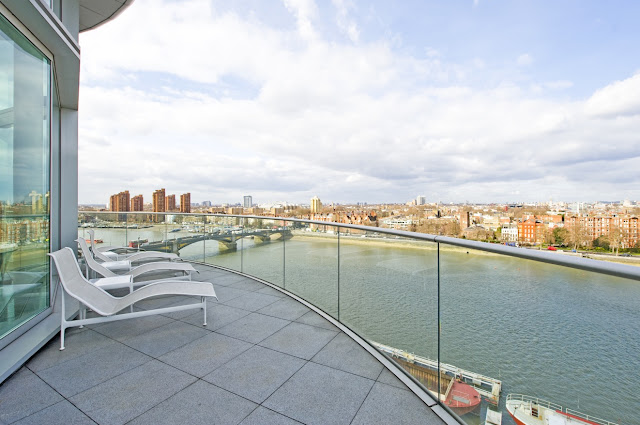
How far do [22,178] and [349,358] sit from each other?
161 inches

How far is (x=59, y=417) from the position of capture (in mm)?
1891

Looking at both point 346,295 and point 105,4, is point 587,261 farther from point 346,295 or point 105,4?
point 105,4

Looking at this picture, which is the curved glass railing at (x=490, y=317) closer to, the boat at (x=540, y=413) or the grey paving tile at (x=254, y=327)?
the boat at (x=540, y=413)

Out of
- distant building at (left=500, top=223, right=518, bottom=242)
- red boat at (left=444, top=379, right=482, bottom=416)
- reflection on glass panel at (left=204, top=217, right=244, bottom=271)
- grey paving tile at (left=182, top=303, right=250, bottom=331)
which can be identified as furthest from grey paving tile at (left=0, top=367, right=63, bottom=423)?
distant building at (left=500, top=223, right=518, bottom=242)

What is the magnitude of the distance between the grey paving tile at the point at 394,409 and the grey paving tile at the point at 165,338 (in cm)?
195

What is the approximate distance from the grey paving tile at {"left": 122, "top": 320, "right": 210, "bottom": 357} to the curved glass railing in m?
1.60

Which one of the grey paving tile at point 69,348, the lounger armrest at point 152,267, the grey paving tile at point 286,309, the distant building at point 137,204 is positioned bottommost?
the grey paving tile at point 69,348

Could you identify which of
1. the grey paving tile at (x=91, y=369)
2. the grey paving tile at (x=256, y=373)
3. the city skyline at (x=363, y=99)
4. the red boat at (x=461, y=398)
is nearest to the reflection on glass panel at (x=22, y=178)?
the grey paving tile at (x=91, y=369)

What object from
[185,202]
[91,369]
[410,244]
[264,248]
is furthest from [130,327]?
[185,202]

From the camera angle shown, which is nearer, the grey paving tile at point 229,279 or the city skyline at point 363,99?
the grey paving tile at point 229,279

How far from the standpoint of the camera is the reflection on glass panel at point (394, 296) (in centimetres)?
226

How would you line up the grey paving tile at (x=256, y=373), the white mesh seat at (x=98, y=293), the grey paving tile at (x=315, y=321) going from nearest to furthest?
the grey paving tile at (x=256, y=373), the white mesh seat at (x=98, y=293), the grey paving tile at (x=315, y=321)

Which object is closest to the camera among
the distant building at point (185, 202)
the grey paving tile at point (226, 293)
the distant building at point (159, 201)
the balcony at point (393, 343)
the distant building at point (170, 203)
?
the balcony at point (393, 343)

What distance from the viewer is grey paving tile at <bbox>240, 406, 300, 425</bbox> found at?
1871 mm
